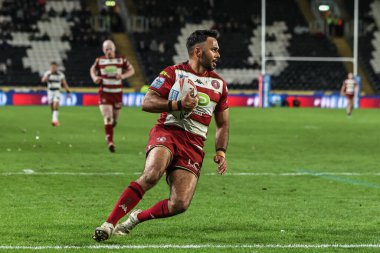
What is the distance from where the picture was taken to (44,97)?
52.6 meters

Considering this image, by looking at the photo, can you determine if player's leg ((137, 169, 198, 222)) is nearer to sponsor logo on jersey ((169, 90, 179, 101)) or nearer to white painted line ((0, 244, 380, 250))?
white painted line ((0, 244, 380, 250))

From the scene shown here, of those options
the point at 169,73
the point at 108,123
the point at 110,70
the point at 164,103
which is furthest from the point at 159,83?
the point at 110,70

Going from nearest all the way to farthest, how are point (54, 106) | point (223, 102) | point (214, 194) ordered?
point (223, 102)
point (214, 194)
point (54, 106)

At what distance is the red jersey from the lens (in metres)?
21.8

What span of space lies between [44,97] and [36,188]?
3934cm

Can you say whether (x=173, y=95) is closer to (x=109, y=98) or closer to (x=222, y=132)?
(x=222, y=132)

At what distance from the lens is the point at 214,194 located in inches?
527

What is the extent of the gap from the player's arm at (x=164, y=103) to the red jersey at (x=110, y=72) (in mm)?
12803

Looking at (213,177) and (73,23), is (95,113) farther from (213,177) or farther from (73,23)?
(213,177)

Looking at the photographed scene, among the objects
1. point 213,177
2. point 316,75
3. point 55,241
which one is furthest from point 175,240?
point 316,75

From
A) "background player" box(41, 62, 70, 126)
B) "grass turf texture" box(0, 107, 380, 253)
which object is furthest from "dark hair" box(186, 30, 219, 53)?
"background player" box(41, 62, 70, 126)

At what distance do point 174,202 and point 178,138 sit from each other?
2.18 feet

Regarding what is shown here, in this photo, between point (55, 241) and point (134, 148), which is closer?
point (55, 241)

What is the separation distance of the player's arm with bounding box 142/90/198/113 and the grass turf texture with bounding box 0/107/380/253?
1.27 metres
